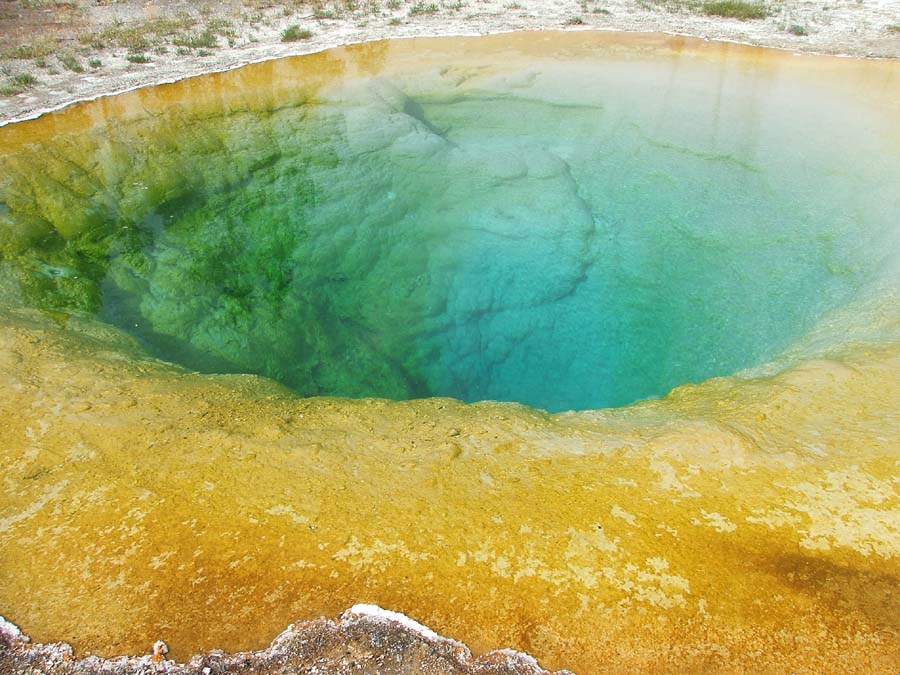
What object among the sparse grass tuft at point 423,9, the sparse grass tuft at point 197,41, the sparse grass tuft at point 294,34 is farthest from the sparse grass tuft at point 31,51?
the sparse grass tuft at point 423,9

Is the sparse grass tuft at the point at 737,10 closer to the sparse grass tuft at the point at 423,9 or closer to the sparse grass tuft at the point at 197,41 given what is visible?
the sparse grass tuft at the point at 423,9

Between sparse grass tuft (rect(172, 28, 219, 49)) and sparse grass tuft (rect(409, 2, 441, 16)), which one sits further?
sparse grass tuft (rect(409, 2, 441, 16))

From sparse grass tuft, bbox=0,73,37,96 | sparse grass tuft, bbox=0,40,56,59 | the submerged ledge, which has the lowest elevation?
the submerged ledge

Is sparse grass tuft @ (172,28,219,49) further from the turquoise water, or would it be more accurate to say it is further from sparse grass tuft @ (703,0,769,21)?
sparse grass tuft @ (703,0,769,21)

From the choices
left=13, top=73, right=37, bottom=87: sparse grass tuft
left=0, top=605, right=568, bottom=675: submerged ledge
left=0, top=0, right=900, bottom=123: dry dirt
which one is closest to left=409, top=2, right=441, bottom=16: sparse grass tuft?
left=0, top=0, right=900, bottom=123: dry dirt

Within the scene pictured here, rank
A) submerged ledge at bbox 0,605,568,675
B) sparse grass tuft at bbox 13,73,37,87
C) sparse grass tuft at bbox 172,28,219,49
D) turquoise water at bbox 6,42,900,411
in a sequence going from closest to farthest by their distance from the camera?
1. submerged ledge at bbox 0,605,568,675
2. turquoise water at bbox 6,42,900,411
3. sparse grass tuft at bbox 13,73,37,87
4. sparse grass tuft at bbox 172,28,219,49

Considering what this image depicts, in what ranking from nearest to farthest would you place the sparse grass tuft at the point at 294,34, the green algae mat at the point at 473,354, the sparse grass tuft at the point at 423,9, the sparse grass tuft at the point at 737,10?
the green algae mat at the point at 473,354, the sparse grass tuft at the point at 294,34, the sparse grass tuft at the point at 737,10, the sparse grass tuft at the point at 423,9

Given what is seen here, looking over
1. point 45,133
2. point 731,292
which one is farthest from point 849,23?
point 45,133
